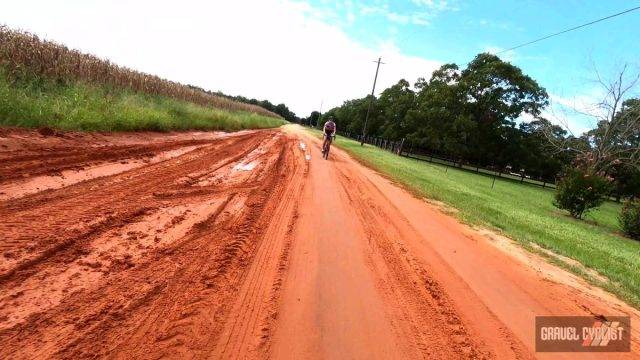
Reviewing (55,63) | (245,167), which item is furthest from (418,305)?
(55,63)

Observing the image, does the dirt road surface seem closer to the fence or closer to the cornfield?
the cornfield

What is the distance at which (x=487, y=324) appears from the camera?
4.02 m

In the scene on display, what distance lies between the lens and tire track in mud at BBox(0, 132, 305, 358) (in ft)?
8.71

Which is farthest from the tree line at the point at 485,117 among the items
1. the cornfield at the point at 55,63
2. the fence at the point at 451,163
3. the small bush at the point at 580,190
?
the cornfield at the point at 55,63

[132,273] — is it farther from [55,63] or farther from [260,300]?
[55,63]

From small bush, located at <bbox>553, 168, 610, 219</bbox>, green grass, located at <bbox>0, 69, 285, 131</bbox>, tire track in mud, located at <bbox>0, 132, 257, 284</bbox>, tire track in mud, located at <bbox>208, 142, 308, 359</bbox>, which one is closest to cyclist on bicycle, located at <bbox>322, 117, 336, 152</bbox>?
green grass, located at <bbox>0, 69, 285, 131</bbox>

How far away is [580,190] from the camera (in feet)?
59.4

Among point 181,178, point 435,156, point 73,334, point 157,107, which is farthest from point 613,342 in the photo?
point 435,156

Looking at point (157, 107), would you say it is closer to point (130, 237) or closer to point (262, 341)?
point (130, 237)

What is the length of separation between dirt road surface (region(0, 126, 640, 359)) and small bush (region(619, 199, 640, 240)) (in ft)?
43.6

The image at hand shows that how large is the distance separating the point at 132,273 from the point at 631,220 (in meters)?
20.1

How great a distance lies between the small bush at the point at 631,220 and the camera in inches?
659

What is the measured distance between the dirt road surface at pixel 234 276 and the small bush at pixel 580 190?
43.8ft

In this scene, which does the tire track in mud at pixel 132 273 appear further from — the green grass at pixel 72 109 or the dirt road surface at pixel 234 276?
the green grass at pixel 72 109
